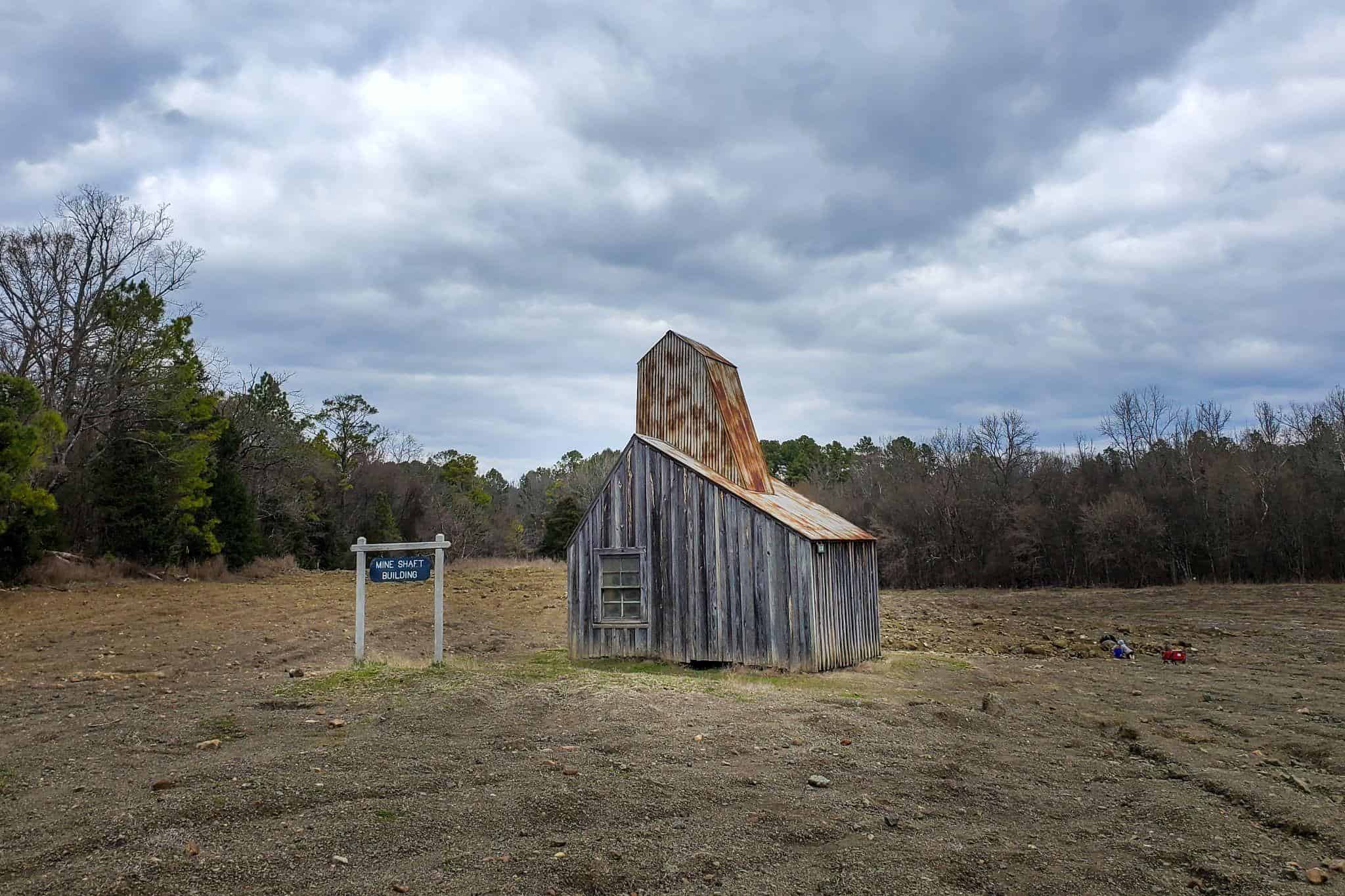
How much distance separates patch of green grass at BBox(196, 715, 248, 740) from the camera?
26.2 ft

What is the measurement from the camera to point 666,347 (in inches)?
706

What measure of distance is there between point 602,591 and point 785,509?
3.79 metres

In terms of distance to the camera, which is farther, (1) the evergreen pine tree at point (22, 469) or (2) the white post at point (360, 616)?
(1) the evergreen pine tree at point (22, 469)

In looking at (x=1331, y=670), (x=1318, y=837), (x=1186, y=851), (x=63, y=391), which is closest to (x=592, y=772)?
(x=1186, y=851)

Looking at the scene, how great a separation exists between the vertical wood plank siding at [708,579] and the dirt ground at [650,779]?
619mm

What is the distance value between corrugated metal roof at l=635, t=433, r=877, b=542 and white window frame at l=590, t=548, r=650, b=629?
1.87 m

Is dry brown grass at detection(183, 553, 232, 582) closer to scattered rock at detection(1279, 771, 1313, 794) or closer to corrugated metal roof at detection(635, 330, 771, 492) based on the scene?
corrugated metal roof at detection(635, 330, 771, 492)

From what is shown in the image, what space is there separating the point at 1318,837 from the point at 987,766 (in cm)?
258

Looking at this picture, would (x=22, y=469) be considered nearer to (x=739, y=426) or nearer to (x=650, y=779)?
(x=739, y=426)

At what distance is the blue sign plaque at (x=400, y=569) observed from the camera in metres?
11.9

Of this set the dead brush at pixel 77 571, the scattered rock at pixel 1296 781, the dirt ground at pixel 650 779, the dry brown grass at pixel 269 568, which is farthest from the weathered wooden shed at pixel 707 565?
the dry brown grass at pixel 269 568

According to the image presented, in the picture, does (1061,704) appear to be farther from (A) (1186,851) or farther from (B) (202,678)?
(B) (202,678)

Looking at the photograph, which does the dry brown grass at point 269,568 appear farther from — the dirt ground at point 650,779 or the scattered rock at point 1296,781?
the scattered rock at point 1296,781

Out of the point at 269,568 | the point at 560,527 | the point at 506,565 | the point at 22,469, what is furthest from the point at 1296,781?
the point at 560,527
